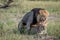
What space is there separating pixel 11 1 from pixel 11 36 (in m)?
10.4

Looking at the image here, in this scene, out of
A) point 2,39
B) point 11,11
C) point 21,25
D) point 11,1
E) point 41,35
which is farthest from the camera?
Answer: point 11,1

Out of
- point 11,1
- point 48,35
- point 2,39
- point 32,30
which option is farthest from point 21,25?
point 11,1

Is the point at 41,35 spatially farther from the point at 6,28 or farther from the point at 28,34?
the point at 6,28

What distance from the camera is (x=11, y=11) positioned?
52.9ft

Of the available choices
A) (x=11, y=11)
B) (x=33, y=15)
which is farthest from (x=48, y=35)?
(x=11, y=11)

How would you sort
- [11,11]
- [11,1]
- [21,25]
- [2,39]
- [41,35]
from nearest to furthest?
[2,39] → [41,35] → [21,25] → [11,11] → [11,1]

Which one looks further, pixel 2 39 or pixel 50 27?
pixel 50 27

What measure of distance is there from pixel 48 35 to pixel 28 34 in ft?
1.88

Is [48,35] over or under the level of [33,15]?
under

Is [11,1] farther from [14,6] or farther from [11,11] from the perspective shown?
[11,11]

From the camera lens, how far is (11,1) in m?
17.7

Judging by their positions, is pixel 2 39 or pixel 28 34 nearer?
pixel 2 39

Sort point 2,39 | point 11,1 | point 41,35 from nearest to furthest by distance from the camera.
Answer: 1. point 2,39
2. point 41,35
3. point 11,1

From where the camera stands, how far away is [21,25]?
8836 mm
